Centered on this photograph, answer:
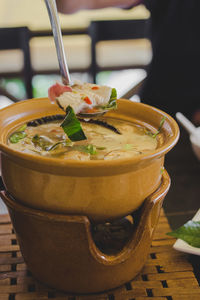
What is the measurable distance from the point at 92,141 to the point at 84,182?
325 millimetres

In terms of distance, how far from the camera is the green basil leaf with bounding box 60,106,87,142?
1.05m

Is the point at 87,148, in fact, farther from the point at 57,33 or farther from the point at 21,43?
the point at 21,43

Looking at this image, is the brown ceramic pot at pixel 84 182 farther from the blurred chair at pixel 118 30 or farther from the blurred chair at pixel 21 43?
the blurred chair at pixel 118 30

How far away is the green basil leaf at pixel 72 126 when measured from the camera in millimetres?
1050

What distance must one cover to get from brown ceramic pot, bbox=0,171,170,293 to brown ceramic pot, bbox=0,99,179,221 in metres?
0.03

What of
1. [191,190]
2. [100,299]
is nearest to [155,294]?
[100,299]

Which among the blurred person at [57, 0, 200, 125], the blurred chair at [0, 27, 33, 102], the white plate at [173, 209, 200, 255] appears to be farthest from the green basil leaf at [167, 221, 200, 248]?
the blurred chair at [0, 27, 33, 102]

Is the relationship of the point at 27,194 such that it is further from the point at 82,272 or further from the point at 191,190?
the point at 191,190

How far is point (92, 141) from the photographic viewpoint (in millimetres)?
1230

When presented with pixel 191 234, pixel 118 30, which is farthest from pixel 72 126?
pixel 118 30

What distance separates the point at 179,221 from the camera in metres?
1.40

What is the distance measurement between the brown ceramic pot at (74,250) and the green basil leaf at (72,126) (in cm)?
25

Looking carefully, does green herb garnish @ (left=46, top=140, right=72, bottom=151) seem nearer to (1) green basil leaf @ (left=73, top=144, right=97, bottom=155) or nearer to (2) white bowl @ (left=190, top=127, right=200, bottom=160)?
(1) green basil leaf @ (left=73, top=144, right=97, bottom=155)

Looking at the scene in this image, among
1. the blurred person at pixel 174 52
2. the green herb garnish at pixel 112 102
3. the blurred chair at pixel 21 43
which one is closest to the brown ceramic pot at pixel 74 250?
the green herb garnish at pixel 112 102
